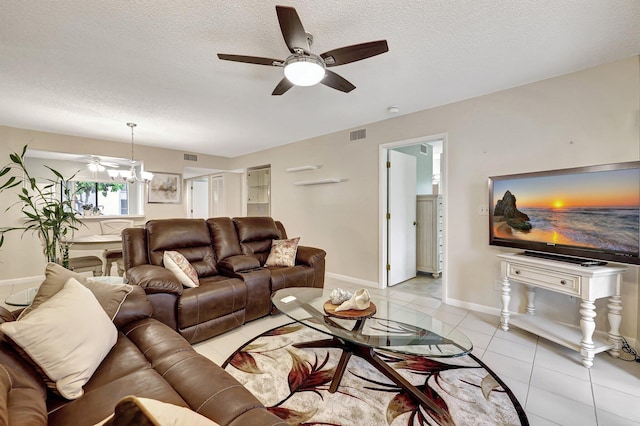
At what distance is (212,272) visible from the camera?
10.0 feet

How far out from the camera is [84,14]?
1847 mm

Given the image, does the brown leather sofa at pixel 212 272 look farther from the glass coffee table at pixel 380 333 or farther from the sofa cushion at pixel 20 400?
the sofa cushion at pixel 20 400

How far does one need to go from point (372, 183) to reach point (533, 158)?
6.42 ft

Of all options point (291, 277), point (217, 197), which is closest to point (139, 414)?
point (291, 277)

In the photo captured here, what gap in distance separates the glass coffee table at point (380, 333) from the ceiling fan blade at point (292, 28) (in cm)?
180

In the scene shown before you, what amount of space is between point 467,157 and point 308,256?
225cm

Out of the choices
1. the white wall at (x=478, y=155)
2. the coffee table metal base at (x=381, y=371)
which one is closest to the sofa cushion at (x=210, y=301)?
the coffee table metal base at (x=381, y=371)

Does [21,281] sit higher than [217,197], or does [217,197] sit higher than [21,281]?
[217,197]

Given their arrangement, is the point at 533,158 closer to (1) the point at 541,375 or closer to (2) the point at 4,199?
(1) the point at 541,375

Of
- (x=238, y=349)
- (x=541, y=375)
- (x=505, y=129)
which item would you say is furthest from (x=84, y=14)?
(x=541, y=375)

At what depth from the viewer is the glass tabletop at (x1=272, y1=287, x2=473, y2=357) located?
1.61 metres

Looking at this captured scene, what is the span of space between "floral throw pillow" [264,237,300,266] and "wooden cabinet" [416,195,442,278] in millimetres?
2546

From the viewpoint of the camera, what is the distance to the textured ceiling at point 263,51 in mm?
1812

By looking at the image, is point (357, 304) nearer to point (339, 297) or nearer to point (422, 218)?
point (339, 297)
